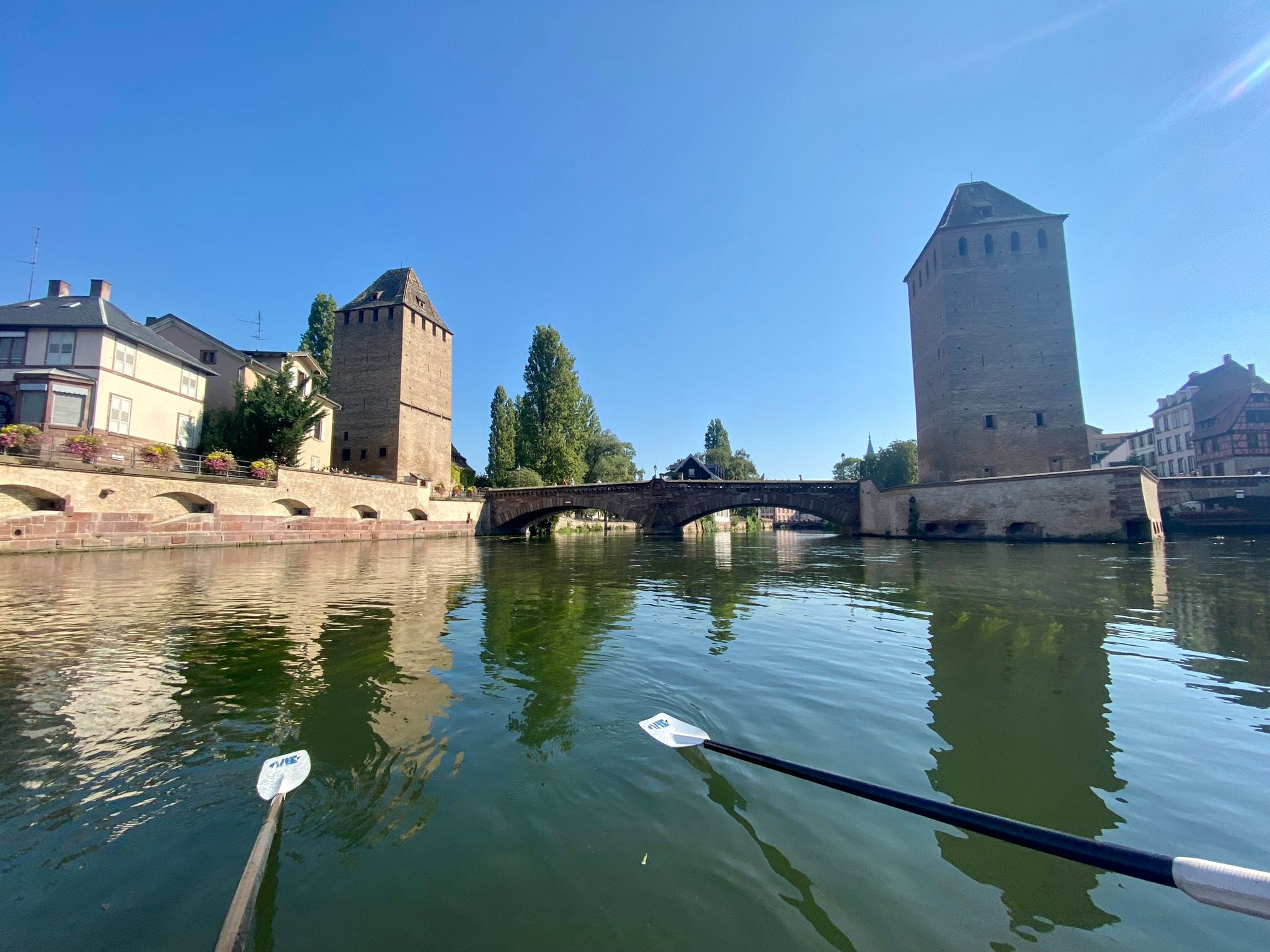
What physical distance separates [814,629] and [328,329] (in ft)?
169

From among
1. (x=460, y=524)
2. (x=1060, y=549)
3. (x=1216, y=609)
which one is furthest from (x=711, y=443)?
(x=1216, y=609)

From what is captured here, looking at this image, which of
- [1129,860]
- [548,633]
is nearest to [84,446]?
[548,633]

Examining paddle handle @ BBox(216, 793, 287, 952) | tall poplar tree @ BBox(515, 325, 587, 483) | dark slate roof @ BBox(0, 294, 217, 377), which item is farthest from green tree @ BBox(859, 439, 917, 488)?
paddle handle @ BBox(216, 793, 287, 952)

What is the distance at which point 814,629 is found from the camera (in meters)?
7.92

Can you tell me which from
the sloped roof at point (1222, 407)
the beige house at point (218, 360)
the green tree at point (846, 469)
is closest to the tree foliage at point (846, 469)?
the green tree at point (846, 469)

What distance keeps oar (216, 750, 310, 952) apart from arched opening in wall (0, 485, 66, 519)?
22.9m

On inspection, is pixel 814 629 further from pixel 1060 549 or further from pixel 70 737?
pixel 1060 549

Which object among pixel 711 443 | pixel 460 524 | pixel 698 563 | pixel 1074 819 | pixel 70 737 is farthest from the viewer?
pixel 711 443

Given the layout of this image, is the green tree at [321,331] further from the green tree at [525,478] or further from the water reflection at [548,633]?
the water reflection at [548,633]

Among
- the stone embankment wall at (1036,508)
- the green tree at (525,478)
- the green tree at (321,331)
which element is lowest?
the stone embankment wall at (1036,508)

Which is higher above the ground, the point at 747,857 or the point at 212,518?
the point at 212,518

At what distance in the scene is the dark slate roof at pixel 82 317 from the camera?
2403cm

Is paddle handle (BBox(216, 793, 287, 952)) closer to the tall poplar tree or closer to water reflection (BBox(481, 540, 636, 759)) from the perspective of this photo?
water reflection (BBox(481, 540, 636, 759))

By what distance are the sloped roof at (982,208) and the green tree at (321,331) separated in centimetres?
4817
